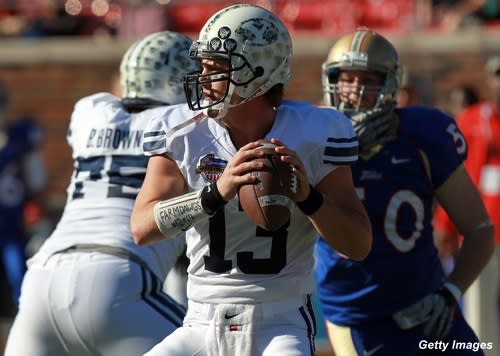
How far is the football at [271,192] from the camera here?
3367mm

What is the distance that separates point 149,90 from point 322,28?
970 cm

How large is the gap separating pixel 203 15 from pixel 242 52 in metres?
10.8

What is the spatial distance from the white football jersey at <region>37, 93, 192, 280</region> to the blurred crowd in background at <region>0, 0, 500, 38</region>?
9252mm

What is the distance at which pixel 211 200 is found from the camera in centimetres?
344

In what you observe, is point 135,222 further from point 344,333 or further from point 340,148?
point 344,333

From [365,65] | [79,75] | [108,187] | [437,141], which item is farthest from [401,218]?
[79,75]

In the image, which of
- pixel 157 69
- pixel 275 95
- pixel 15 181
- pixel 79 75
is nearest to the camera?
pixel 275 95

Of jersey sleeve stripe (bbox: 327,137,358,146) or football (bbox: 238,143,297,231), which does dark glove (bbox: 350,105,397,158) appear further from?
football (bbox: 238,143,297,231)

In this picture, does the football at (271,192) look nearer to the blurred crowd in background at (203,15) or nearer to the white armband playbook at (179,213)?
the white armband playbook at (179,213)

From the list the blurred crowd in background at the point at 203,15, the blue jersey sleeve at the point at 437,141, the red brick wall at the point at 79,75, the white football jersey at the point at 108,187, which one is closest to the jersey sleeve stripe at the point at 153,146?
the white football jersey at the point at 108,187

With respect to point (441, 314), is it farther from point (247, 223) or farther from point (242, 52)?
point (242, 52)

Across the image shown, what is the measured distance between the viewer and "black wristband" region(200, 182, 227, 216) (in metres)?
3.43

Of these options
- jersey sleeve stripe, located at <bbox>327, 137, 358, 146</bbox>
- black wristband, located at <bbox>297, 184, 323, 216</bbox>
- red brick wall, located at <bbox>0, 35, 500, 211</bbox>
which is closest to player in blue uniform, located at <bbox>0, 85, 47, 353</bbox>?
red brick wall, located at <bbox>0, 35, 500, 211</bbox>

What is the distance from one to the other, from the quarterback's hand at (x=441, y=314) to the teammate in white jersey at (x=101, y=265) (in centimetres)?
94
